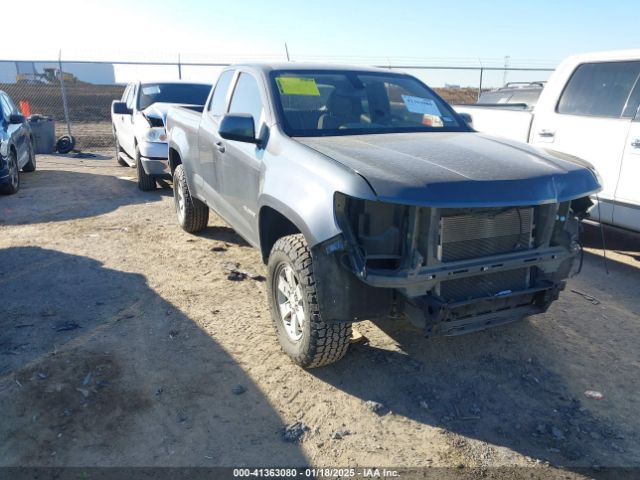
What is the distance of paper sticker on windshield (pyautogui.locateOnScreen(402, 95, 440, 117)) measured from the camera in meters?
4.34

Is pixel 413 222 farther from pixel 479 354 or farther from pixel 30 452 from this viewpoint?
pixel 30 452

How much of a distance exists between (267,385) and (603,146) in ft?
13.9

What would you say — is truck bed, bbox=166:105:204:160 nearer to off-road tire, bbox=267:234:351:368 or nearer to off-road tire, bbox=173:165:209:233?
off-road tire, bbox=173:165:209:233

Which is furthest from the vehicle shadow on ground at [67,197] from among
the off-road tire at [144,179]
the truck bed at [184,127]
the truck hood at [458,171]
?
the truck hood at [458,171]

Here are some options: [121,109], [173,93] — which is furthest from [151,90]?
[121,109]

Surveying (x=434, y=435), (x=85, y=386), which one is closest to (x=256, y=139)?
(x=85, y=386)

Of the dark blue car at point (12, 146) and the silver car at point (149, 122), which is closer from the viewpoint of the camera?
the silver car at point (149, 122)

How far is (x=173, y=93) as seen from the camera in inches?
379

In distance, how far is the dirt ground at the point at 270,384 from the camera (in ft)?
9.05

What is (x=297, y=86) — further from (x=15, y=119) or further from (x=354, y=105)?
(x=15, y=119)

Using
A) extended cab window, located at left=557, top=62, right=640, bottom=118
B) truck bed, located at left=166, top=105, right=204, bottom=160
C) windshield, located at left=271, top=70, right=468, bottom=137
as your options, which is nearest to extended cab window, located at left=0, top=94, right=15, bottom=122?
truck bed, located at left=166, top=105, right=204, bottom=160

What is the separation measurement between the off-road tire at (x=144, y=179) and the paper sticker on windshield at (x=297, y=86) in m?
5.20

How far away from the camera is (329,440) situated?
2.85 meters

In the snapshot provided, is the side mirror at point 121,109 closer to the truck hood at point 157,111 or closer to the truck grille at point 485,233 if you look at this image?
the truck hood at point 157,111
